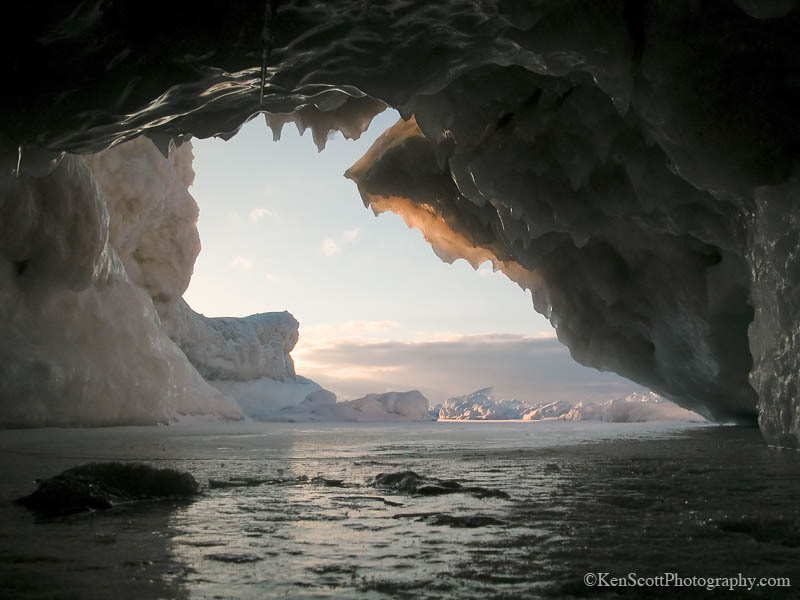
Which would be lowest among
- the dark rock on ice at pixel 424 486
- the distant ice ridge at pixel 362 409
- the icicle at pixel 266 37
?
the distant ice ridge at pixel 362 409

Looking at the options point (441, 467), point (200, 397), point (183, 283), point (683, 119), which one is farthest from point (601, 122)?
point (183, 283)

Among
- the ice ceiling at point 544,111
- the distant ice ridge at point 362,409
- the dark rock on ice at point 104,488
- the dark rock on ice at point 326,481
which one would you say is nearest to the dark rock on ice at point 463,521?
the dark rock on ice at point 326,481

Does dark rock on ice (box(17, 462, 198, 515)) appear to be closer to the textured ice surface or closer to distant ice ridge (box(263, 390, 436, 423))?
the textured ice surface

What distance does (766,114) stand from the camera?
4363 mm

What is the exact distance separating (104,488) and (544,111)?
5.05 metres

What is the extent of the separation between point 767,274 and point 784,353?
656 mm

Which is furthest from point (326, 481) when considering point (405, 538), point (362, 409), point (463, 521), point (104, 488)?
point (362, 409)

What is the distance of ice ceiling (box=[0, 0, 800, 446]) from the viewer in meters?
3.40
